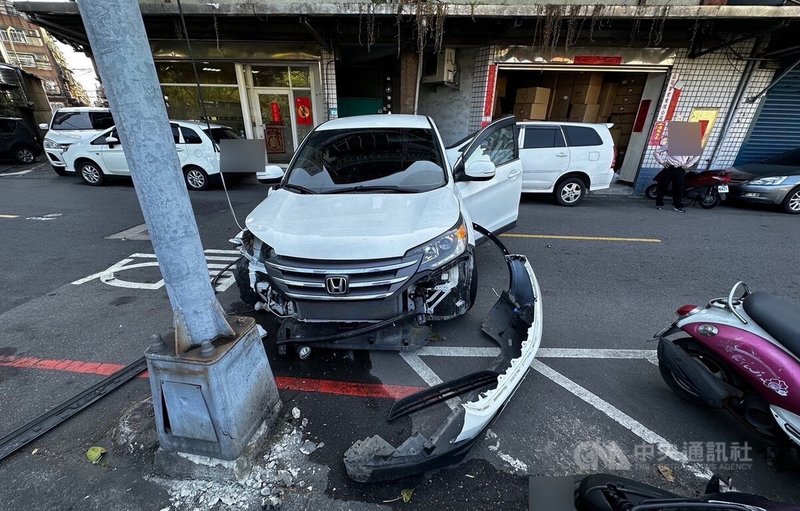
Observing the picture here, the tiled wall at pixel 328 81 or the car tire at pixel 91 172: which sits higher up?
the tiled wall at pixel 328 81

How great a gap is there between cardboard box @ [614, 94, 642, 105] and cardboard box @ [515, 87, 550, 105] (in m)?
2.30

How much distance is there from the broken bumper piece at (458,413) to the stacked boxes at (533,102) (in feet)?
32.2

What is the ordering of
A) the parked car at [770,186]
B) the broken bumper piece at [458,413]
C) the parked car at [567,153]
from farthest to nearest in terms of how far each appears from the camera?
the parked car at [567,153], the parked car at [770,186], the broken bumper piece at [458,413]

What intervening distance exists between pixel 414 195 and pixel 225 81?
11088 mm

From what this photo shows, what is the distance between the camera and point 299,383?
102 inches

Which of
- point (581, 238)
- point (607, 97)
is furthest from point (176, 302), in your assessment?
point (607, 97)

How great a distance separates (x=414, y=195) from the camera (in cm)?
294

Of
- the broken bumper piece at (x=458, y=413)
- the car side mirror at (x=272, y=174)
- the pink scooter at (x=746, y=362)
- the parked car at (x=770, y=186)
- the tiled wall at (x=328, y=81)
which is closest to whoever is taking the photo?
the broken bumper piece at (x=458, y=413)

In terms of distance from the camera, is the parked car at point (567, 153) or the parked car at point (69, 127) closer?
the parked car at point (567, 153)

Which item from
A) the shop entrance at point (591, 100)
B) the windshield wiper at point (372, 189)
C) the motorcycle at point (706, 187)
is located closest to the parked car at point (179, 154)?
the windshield wiper at point (372, 189)

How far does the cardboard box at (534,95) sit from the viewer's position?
10.6m

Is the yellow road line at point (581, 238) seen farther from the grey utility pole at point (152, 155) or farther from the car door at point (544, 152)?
the grey utility pole at point (152, 155)

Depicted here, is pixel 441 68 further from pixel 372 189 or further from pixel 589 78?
pixel 372 189

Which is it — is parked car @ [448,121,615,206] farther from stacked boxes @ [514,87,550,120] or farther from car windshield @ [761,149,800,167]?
car windshield @ [761,149,800,167]
